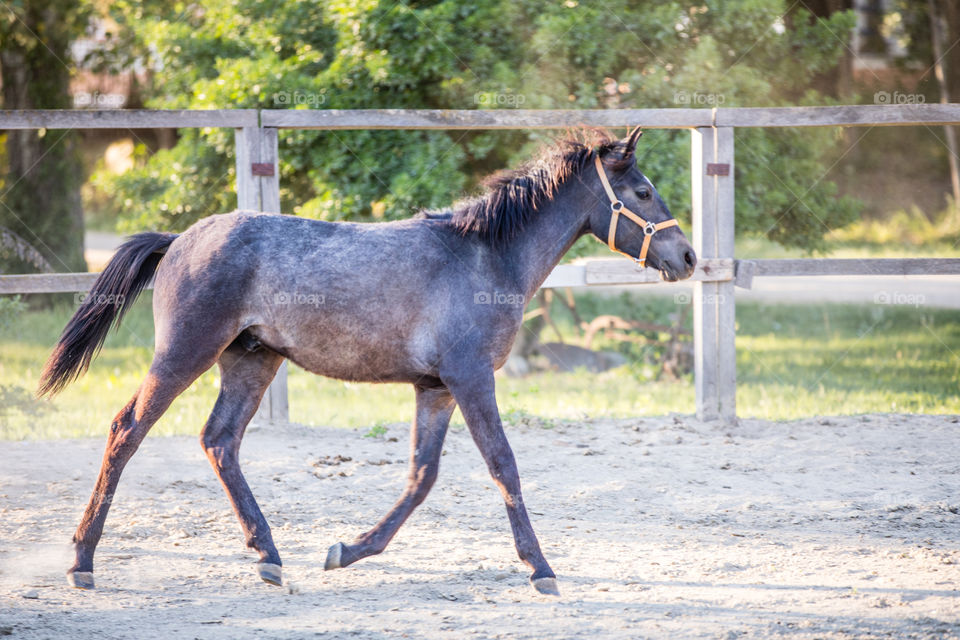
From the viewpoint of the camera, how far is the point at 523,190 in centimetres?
453

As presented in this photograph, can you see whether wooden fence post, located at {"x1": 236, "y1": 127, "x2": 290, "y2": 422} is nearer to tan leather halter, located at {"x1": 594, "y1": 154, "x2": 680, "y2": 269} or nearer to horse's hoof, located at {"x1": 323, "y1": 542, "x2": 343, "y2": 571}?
horse's hoof, located at {"x1": 323, "y1": 542, "x2": 343, "y2": 571}

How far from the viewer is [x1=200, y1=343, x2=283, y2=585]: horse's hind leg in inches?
169

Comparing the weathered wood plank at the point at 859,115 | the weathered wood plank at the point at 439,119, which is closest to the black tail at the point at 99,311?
the weathered wood plank at the point at 439,119

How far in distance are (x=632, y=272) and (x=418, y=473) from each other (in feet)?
9.61

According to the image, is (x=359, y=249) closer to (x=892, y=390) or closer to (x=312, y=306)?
(x=312, y=306)

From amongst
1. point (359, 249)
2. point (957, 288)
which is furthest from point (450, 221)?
point (957, 288)

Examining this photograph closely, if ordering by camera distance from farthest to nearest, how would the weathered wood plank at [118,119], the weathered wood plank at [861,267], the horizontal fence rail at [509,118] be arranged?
the weathered wood plank at [861,267]
the horizontal fence rail at [509,118]
the weathered wood plank at [118,119]

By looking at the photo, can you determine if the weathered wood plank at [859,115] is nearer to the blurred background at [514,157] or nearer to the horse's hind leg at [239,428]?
the blurred background at [514,157]

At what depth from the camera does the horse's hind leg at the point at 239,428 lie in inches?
169

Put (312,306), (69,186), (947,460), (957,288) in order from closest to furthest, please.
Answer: (312,306)
(947,460)
(69,186)
(957,288)

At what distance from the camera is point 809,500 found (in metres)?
5.40

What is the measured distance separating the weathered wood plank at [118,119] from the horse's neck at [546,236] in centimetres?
291

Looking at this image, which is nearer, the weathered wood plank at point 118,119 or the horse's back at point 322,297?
the horse's back at point 322,297

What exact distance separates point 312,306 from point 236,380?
2.21ft
